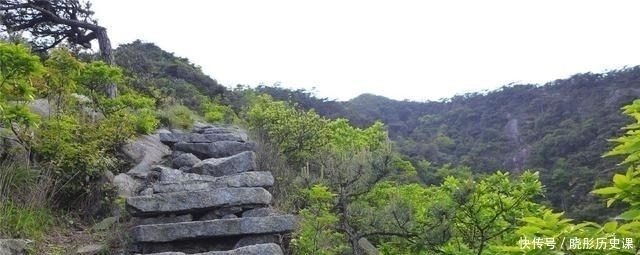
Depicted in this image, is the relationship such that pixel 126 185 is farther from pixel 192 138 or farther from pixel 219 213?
pixel 192 138

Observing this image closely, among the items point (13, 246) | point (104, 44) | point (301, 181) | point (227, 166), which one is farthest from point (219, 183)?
point (104, 44)

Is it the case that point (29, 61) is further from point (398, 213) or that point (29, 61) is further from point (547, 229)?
point (547, 229)

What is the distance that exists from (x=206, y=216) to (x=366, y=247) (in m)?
1.60

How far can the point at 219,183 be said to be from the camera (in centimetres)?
538

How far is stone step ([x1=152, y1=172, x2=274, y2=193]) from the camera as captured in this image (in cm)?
523

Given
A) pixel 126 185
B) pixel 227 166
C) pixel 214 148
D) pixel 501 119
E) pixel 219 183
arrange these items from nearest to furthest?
pixel 219 183 → pixel 126 185 → pixel 227 166 → pixel 214 148 → pixel 501 119

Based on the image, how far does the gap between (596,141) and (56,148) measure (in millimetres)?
17241

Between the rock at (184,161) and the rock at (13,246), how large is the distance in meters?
2.34

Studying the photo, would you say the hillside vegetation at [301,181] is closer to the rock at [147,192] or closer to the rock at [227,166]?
the rock at [147,192]

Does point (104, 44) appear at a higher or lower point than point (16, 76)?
higher

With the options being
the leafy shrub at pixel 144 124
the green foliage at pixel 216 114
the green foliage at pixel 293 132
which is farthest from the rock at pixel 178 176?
the green foliage at pixel 216 114

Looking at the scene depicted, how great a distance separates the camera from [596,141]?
18578 millimetres

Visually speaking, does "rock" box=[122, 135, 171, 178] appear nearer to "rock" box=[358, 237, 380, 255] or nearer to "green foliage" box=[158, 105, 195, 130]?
"green foliage" box=[158, 105, 195, 130]

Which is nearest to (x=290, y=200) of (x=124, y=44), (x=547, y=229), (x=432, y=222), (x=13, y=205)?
(x=432, y=222)
